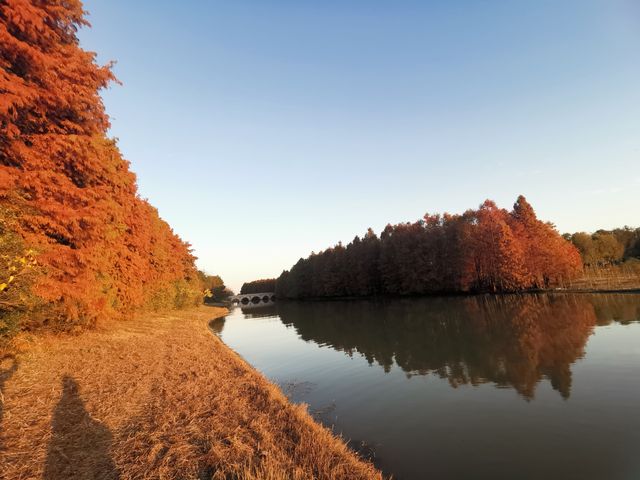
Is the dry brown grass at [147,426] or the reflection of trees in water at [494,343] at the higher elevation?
the dry brown grass at [147,426]

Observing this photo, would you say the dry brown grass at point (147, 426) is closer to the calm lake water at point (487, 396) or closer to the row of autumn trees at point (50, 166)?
the row of autumn trees at point (50, 166)

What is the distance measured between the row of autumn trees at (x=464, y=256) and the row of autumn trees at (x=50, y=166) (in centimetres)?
5617

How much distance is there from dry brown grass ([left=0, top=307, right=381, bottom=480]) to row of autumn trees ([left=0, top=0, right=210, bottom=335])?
214 centimetres

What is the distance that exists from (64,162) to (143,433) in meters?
10.9

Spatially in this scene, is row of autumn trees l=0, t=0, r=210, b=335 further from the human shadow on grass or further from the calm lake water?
the calm lake water

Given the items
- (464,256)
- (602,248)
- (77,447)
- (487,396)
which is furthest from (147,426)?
(602,248)

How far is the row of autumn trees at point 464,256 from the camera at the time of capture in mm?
53938

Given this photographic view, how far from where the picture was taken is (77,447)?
21.2 feet

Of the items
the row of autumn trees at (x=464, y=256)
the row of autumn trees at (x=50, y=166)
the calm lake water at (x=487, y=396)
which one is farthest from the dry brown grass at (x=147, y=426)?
the row of autumn trees at (x=464, y=256)

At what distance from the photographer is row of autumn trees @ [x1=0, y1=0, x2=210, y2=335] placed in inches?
409

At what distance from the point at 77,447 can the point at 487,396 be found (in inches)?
459

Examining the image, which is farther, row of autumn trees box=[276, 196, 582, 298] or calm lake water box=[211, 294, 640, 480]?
row of autumn trees box=[276, 196, 582, 298]

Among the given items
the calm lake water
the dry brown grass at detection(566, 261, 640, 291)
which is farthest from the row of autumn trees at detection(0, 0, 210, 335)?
the dry brown grass at detection(566, 261, 640, 291)

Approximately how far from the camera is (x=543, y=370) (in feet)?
45.5
